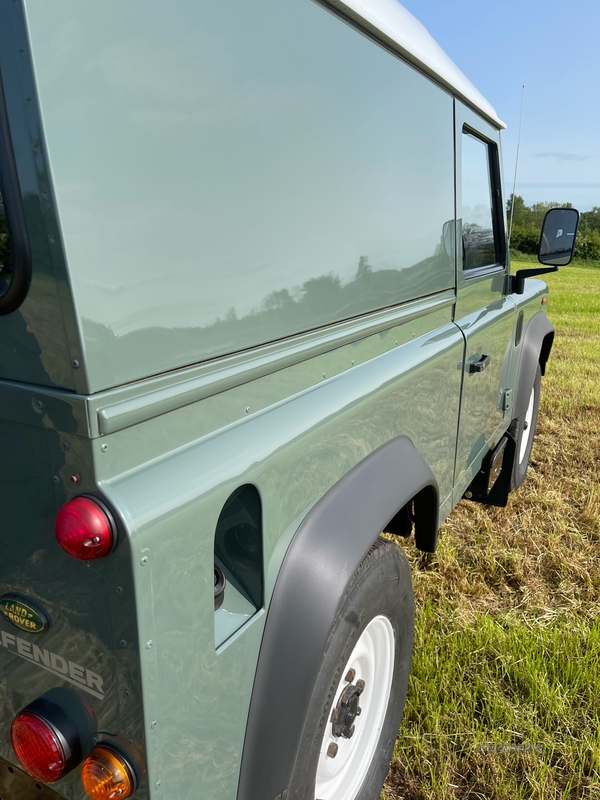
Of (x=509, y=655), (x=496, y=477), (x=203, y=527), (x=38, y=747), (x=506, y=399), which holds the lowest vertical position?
(x=509, y=655)

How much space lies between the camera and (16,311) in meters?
0.88

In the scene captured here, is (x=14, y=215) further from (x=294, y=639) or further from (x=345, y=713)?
(x=345, y=713)

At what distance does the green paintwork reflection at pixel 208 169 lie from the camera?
0.83 metres

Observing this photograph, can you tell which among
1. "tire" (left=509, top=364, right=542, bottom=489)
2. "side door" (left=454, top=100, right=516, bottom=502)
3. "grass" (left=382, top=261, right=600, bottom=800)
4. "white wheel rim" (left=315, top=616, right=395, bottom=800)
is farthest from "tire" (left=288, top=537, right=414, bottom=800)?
"tire" (left=509, top=364, right=542, bottom=489)

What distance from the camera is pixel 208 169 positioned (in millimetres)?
1019

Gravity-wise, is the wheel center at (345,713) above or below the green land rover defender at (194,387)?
below

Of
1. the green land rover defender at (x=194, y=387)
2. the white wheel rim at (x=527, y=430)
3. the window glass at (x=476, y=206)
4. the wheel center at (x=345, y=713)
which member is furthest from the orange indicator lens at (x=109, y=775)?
the white wheel rim at (x=527, y=430)

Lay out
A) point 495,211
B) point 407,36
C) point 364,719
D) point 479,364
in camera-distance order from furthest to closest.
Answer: point 495,211 < point 479,364 < point 364,719 < point 407,36

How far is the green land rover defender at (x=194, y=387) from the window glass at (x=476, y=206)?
81 centimetres

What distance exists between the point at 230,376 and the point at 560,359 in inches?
304

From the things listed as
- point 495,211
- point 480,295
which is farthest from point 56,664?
point 495,211

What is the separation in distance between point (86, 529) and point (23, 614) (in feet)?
0.98

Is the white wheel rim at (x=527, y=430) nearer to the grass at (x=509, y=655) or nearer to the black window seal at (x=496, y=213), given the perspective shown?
the grass at (x=509, y=655)

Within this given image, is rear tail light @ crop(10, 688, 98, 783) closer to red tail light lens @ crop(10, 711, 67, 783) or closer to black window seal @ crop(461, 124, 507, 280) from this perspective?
red tail light lens @ crop(10, 711, 67, 783)
